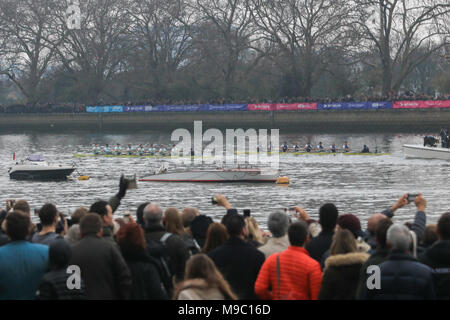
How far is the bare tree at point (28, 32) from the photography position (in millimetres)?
89044

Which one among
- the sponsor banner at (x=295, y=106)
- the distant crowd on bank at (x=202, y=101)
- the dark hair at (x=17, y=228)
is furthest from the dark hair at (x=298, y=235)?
the sponsor banner at (x=295, y=106)

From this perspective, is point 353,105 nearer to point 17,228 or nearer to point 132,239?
point 132,239

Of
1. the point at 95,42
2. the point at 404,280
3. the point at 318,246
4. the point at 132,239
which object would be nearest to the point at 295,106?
the point at 95,42

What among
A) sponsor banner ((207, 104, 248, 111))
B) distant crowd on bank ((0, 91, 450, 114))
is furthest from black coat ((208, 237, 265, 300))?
sponsor banner ((207, 104, 248, 111))

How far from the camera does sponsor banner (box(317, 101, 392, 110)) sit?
7238cm

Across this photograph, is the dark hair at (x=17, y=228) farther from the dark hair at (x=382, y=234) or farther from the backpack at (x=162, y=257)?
the dark hair at (x=382, y=234)

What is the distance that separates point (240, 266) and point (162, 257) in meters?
0.96

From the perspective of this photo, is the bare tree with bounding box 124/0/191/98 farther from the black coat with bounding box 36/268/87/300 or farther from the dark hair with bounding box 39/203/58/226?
the black coat with bounding box 36/268/87/300

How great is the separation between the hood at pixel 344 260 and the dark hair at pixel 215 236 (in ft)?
4.33

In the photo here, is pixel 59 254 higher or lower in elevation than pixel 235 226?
lower

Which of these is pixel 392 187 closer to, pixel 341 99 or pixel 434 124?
pixel 434 124

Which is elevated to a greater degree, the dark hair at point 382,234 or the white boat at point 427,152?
the dark hair at point 382,234

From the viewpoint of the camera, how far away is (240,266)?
7762 millimetres

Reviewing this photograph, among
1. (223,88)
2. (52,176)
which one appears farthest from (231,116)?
(52,176)
